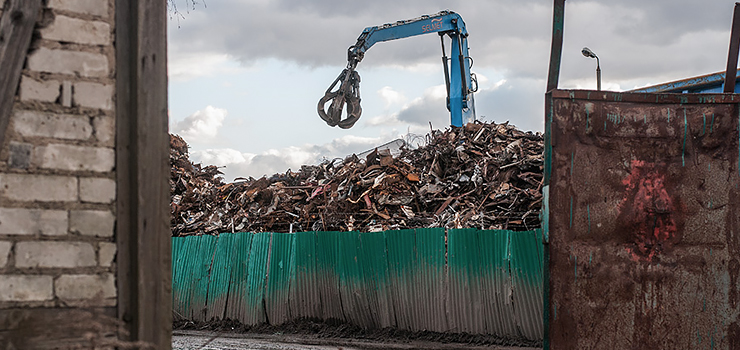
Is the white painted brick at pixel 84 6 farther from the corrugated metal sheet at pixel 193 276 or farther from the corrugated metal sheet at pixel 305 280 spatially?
the corrugated metal sheet at pixel 193 276

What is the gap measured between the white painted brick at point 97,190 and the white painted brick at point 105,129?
0.22m

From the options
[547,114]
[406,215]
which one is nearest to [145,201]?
[547,114]

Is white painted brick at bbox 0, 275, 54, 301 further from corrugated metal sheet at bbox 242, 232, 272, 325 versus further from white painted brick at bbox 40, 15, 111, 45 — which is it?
corrugated metal sheet at bbox 242, 232, 272, 325

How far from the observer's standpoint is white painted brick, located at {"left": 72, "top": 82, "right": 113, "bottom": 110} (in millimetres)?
3736

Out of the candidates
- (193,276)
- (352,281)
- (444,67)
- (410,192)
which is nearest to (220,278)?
(193,276)

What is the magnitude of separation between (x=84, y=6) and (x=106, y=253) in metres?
1.42

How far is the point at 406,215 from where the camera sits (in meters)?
12.7

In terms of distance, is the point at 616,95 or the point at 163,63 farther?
the point at 616,95

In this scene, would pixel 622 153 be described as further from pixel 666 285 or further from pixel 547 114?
pixel 666 285

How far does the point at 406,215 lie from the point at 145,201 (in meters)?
9.12

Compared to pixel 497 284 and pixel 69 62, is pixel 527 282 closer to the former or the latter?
pixel 497 284

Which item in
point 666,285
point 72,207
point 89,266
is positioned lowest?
point 666,285

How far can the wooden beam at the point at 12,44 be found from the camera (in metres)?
3.56

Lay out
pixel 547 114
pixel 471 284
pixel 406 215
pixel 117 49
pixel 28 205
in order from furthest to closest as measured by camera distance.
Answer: pixel 406 215, pixel 471 284, pixel 547 114, pixel 117 49, pixel 28 205
